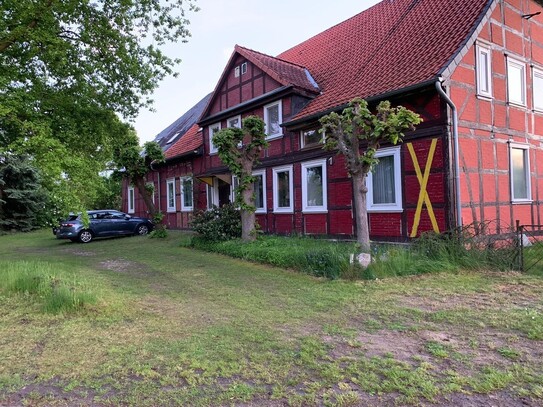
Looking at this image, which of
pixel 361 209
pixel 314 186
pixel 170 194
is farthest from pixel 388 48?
pixel 170 194

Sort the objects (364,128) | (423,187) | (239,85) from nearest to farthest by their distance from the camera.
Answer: (364,128), (423,187), (239,85)

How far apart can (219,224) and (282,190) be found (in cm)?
271

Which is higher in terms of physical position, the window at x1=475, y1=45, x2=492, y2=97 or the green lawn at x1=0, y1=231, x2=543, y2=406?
the window at x1=475, y1=45, x2=492, y2=97

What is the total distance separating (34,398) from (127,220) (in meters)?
18.0

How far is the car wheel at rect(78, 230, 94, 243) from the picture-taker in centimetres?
1873

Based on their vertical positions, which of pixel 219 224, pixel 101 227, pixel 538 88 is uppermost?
pixel 538 88

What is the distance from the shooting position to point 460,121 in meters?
10.1

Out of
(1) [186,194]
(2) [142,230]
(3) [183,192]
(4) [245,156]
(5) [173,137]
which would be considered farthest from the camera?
(5) [173,137]

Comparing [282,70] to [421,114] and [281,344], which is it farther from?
[281,344]

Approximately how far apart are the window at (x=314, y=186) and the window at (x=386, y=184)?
1.79 m

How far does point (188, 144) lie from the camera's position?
70.7ft

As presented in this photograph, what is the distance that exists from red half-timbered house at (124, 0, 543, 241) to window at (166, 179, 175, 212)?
808cm

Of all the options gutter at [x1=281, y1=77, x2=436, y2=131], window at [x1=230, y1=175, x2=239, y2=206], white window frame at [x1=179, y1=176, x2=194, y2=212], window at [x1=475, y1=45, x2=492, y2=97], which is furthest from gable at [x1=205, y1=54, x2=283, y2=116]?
window at [x1=475, y1=45, x2=492, y2=97]

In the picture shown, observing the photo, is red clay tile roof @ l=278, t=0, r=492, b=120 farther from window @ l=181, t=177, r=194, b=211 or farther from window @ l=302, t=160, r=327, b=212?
window @ l=181, t=177, r=194, b=211
